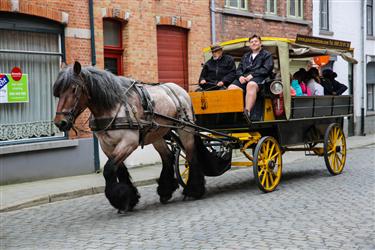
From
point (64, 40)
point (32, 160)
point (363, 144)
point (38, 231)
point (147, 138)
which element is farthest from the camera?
point (363, 144)

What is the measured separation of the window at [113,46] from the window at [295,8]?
8.24 metres

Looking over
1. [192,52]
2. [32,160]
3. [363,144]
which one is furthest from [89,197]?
[363,144]

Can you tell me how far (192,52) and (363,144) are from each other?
7.12 meters

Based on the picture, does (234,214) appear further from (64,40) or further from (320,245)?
(64,40)

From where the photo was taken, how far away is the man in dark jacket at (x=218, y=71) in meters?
9.64

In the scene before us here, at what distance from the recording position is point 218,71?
9.74m

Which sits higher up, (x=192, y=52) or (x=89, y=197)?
(x=192, y=52)

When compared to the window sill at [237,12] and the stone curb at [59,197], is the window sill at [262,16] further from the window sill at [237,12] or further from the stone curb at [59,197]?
the stone curb at [59,197]

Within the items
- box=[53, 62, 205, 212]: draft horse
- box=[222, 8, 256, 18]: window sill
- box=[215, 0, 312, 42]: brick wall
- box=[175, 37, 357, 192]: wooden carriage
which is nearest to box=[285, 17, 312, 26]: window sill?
box=[215, 0, 312, 42]: brick wall

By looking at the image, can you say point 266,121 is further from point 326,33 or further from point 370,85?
point 370,85

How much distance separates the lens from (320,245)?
19.2 feet

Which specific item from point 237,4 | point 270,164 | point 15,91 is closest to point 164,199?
point 270,164

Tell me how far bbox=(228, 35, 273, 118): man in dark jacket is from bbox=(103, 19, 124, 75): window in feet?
16.8

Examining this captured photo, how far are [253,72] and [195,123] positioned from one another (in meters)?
1.28
